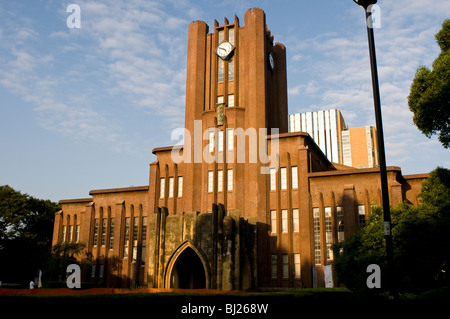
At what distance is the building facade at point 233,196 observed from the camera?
2938 cm

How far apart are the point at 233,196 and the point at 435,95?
18.8m

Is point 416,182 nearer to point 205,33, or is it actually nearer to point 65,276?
point 205,33

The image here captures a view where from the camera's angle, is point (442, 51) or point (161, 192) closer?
point (442, 51)

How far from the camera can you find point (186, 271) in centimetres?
3259

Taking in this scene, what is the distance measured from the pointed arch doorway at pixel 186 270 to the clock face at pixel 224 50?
17124 millimetres

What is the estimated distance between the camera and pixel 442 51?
64.2ft

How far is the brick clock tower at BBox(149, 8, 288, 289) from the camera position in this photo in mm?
33688

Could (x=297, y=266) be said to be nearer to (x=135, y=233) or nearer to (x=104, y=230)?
(x=135, y=233)

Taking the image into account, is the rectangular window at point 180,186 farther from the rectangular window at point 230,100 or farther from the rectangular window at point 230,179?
the rectangular window at point 230,100

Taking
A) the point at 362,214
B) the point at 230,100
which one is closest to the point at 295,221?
the point at 362,214

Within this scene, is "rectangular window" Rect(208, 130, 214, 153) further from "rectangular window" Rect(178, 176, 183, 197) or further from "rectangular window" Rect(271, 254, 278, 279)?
"rectangular window" Rect(271, 254, 278, 279)

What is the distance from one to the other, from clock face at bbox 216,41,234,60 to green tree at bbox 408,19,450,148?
20692 millimetres
